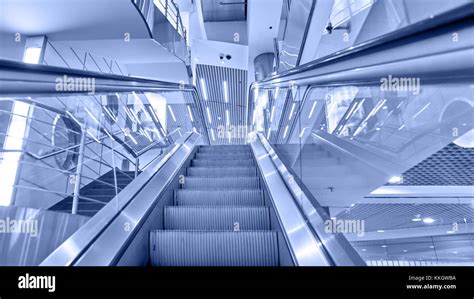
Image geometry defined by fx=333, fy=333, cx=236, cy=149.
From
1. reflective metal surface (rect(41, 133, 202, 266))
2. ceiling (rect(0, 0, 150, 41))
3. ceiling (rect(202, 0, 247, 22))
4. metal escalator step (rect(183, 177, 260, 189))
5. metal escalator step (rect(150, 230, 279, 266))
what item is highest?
ceiling (rect(202, 0, 247, 22))

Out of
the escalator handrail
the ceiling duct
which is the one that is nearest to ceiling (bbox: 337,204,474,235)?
the escalator handrail

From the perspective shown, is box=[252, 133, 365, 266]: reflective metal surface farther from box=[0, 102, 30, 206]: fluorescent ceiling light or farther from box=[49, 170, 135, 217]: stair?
box=[0, 102, 30, 206]: fluorescent ceiling light

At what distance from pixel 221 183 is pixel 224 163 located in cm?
92

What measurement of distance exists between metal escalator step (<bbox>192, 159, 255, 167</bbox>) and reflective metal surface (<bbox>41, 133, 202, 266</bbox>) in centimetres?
142

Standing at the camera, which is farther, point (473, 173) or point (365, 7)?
point (365, 7)

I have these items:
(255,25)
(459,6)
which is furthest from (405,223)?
(255,25)

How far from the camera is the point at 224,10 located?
9.62m

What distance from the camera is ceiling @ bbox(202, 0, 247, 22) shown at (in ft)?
30.6

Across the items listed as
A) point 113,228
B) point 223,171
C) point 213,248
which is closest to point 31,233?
point 113,228

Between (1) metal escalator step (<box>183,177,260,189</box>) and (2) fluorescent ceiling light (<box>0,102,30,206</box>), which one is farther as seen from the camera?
(2) fluorescent ceiling light (<box>0,102,30,206</box>)
